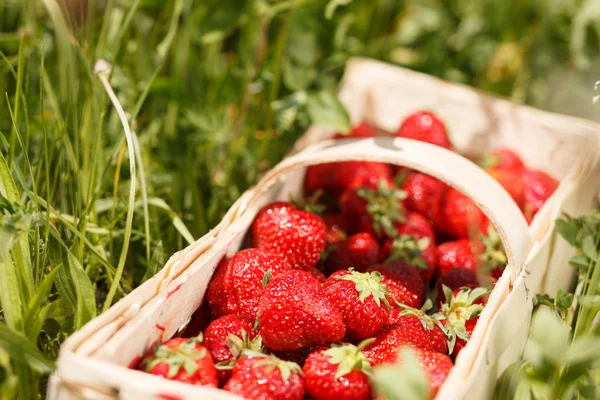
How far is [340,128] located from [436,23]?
0.65 m

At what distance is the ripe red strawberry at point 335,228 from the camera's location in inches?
42.3

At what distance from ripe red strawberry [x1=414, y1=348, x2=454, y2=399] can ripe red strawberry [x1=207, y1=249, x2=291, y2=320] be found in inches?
8.6

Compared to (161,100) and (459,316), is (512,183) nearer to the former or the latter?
(459,316)

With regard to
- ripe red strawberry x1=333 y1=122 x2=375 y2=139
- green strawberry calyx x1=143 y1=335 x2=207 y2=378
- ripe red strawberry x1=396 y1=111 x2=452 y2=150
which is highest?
ripe red strawberry x1=396 y1=111 x2=452 y2=150

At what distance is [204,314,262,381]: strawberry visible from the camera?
754 millimetres

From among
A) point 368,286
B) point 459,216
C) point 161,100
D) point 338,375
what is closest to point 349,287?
point 368,286

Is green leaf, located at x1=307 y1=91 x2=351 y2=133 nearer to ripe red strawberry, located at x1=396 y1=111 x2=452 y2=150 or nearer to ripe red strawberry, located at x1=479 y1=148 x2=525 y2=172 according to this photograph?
ripe red strawberry, located at x1=396 y1=111 x2=452 y2=150

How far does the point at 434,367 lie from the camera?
73cm

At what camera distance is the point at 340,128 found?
3.77 feet

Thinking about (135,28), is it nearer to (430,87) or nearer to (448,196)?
(430,87)

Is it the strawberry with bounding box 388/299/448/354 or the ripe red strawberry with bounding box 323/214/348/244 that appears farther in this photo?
the ripe red strawberry with bounding box 323/214/348/244

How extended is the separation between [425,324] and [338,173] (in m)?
0.42

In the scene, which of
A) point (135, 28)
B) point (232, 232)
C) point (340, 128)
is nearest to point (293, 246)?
point (232, 232)

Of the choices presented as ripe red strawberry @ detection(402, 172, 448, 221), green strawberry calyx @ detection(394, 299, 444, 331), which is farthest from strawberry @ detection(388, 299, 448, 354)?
ripe red strawberry @ detection(402, 172, 448, 221)
